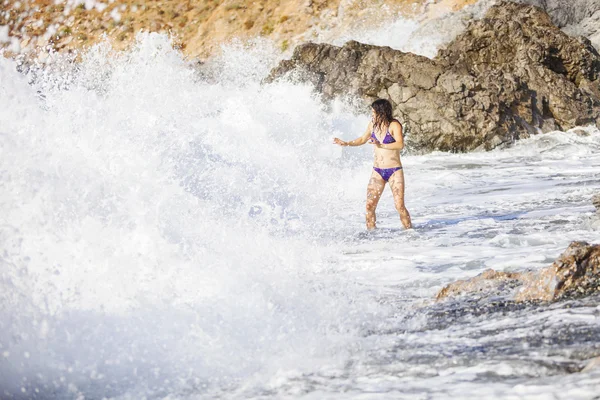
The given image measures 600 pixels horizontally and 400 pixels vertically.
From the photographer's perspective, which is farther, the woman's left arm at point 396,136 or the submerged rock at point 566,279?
the woman's left arm at point 396,136

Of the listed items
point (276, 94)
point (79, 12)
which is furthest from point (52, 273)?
point (79, 12)

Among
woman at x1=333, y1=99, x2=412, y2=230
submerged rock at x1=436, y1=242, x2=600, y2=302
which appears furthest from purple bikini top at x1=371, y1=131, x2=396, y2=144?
submerged rock at x1=436, y1=242, x2=600, y2=302

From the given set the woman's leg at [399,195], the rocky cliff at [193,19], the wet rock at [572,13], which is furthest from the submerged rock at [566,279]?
the rocky cliff at [193,19]

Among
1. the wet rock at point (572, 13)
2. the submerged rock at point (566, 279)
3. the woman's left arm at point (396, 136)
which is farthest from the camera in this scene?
the wet rock at point (572, 13)

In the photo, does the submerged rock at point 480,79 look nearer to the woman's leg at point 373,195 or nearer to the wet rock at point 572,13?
the wet rock at point 572,13

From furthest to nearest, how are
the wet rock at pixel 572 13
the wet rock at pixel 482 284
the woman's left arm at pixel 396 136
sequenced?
1. the wet rock at pixel 572 13
2. the woman's left arm at pixel 396 136
3. the wet rock at pixel 482 284

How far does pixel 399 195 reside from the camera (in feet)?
25.3

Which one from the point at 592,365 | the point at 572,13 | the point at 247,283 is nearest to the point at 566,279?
the point at 592,365

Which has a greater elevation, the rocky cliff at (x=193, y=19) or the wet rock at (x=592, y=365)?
the rocky cliff at (x=193, y=19)

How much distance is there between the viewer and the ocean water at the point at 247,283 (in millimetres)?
3756

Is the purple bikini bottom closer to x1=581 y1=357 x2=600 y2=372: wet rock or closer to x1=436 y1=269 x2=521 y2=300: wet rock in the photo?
x1=436 y1=269 x2=521 y2=300: wet rock

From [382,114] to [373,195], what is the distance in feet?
2.69

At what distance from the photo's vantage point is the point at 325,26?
3456 cm

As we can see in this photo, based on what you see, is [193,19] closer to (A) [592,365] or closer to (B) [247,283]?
(B) [247,283]
